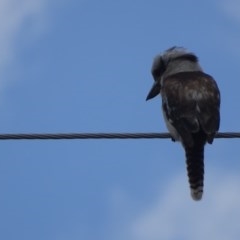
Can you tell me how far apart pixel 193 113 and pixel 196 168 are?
53 centimetres

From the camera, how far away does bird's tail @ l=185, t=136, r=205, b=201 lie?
28.9ft

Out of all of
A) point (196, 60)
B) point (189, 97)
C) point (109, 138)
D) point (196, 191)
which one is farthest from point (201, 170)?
point (196, 60)

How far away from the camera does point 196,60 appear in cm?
1063

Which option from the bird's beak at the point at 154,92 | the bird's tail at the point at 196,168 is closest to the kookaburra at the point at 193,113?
the bird's tail at the point at 196,168

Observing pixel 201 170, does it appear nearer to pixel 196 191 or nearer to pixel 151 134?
pixel 196 191

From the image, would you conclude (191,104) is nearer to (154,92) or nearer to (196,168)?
(196,168)

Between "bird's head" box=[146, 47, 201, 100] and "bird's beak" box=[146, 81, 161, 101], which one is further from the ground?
"bird's head" box=[146, 47, 201, 100]

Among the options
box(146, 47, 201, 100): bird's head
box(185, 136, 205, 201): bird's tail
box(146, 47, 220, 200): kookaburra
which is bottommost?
box(185, 136, 205, 201): bird's tail

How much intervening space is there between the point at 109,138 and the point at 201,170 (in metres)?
1.41

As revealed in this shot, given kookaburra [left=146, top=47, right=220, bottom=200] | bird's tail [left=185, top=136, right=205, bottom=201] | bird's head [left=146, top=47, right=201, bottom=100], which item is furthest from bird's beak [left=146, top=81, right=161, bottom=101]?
bird's tail [left=185, top=136, right=205, bottom=201]

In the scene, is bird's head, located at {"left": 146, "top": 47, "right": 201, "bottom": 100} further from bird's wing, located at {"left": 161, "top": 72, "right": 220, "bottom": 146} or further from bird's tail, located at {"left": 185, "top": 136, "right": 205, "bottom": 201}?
bird's tail, located at {"left": 185, "top": 136, "right": 205, "bottom": 201}

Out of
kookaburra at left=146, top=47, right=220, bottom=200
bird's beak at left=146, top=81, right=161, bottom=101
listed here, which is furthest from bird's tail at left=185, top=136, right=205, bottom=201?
bird's beak at left=146, top=81, right=161, bottom=101

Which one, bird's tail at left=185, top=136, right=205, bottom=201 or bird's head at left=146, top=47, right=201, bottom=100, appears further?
bird's head at left=146, top=47, right=201, bottom=100

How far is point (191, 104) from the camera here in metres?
9.06
